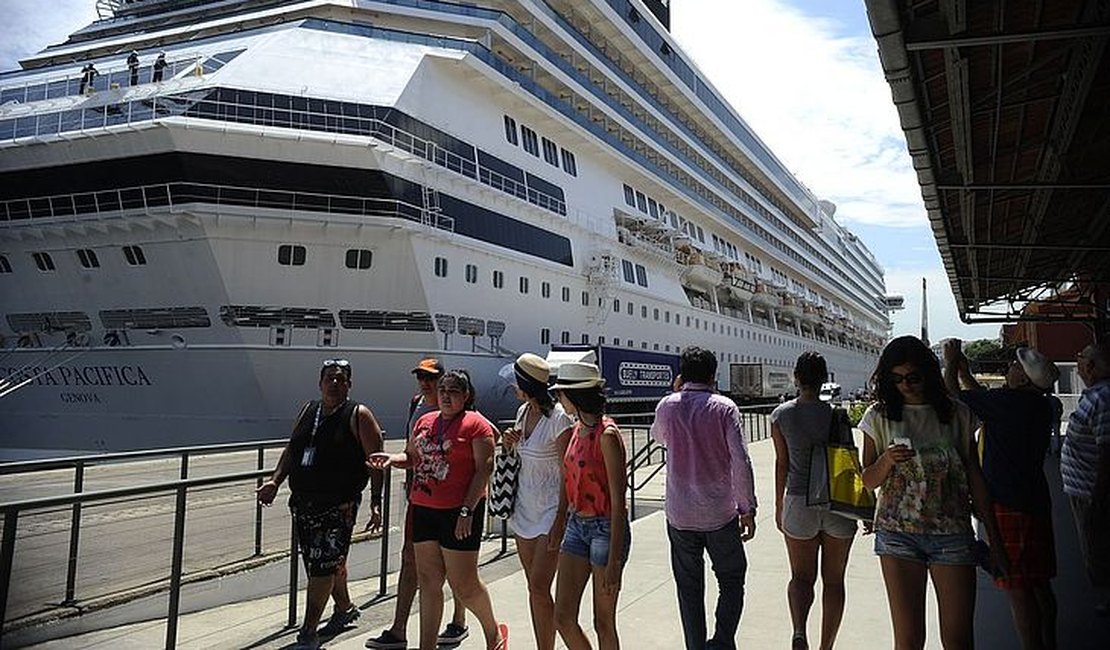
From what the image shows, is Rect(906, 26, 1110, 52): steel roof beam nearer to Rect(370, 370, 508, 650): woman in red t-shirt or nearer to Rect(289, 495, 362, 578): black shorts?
Rect(370, 370, 508, 650): woman in red t-shirt

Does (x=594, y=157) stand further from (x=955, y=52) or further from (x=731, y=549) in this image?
(x=731, y=549)

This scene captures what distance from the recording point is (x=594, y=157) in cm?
2973

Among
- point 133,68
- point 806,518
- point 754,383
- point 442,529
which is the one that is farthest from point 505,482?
point 754,383

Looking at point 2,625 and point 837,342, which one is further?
point 837,342

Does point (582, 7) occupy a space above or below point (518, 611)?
above

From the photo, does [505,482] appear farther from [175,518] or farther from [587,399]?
[175,518]

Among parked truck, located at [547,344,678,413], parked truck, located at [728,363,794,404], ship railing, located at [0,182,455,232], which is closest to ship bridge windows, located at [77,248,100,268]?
ship railing, located at [0,182,455,232]

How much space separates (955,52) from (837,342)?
68.8m

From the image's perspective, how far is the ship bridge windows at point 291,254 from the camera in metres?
16.5

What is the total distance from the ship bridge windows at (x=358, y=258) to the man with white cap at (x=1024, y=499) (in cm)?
1474

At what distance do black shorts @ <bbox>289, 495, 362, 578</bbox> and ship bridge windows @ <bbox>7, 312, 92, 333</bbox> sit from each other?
1579 centimetres

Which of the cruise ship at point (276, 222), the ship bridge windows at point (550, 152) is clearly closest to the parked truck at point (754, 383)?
the cruise ship at point (276, 222)

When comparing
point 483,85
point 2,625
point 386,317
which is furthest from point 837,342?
point 2,625

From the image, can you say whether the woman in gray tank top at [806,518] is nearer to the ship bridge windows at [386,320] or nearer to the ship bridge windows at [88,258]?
the ship bridge windows at [386,320]
